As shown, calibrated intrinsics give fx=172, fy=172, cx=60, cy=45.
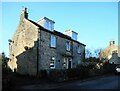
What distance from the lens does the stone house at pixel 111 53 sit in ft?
178

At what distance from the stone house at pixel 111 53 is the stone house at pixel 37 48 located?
2747 cm

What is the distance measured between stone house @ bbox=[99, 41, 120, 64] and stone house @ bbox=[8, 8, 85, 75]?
90.1 ft

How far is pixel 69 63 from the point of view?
1198 inches

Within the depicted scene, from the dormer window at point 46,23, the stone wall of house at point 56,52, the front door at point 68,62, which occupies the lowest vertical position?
the front door at point 68,62

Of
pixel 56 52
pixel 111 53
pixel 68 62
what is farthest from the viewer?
pixel 111 53

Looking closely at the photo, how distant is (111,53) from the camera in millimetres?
55469

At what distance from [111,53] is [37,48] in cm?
3772

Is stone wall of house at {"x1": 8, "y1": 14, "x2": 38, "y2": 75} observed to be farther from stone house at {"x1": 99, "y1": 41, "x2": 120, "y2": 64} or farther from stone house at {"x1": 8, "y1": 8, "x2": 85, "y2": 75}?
stone house at {"x1": 99, "y1": 41, "x2": 120, "y2": 64}

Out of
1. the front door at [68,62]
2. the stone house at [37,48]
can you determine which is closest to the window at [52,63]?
the stone house at [37,48]

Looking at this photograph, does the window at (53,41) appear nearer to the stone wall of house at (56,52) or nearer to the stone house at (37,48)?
the stone house at (37,48)

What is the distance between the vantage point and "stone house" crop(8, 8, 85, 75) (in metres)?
23.6

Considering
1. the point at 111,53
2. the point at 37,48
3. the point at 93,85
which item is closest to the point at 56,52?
the point at 37,48

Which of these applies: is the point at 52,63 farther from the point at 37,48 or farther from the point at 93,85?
the point at 93,85

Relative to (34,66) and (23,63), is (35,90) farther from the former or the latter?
(23,63)
